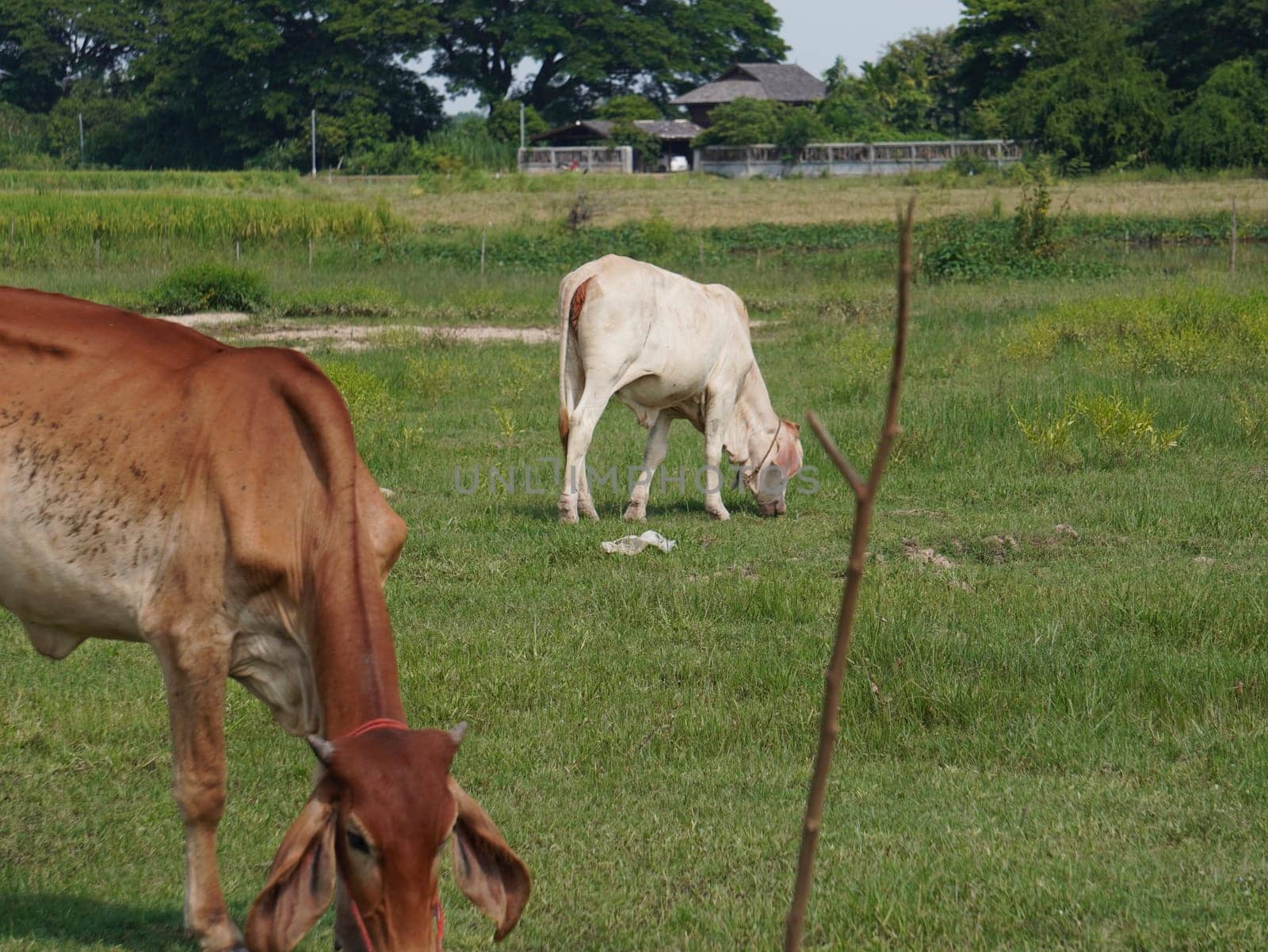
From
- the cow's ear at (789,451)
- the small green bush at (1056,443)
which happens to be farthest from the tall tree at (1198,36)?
the cow's ear at (789,451)

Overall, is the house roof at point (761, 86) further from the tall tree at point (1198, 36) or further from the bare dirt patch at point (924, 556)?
the bare dirt patch at point (924, 556)

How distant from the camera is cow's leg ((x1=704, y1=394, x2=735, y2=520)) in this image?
10.4m

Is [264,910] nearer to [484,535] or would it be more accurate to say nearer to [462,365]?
[484,535]

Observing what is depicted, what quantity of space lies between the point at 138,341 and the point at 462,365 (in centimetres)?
1244

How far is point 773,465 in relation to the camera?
418 inches

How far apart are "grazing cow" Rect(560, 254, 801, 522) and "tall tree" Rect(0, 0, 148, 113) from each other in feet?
229

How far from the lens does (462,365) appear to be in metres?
16.7

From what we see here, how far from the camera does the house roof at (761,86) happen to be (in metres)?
70.3

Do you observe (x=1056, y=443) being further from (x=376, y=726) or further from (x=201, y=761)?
(x=376, y=726)

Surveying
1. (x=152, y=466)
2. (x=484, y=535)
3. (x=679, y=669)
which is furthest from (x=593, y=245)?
(x=152, y=466)

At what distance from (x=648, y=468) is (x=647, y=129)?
5831 cm

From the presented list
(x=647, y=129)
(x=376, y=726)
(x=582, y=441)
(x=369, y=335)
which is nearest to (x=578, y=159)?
(x=647, y=129)

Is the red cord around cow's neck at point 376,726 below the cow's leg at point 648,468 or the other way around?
the other way around

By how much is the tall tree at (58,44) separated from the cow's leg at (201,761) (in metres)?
75.6
